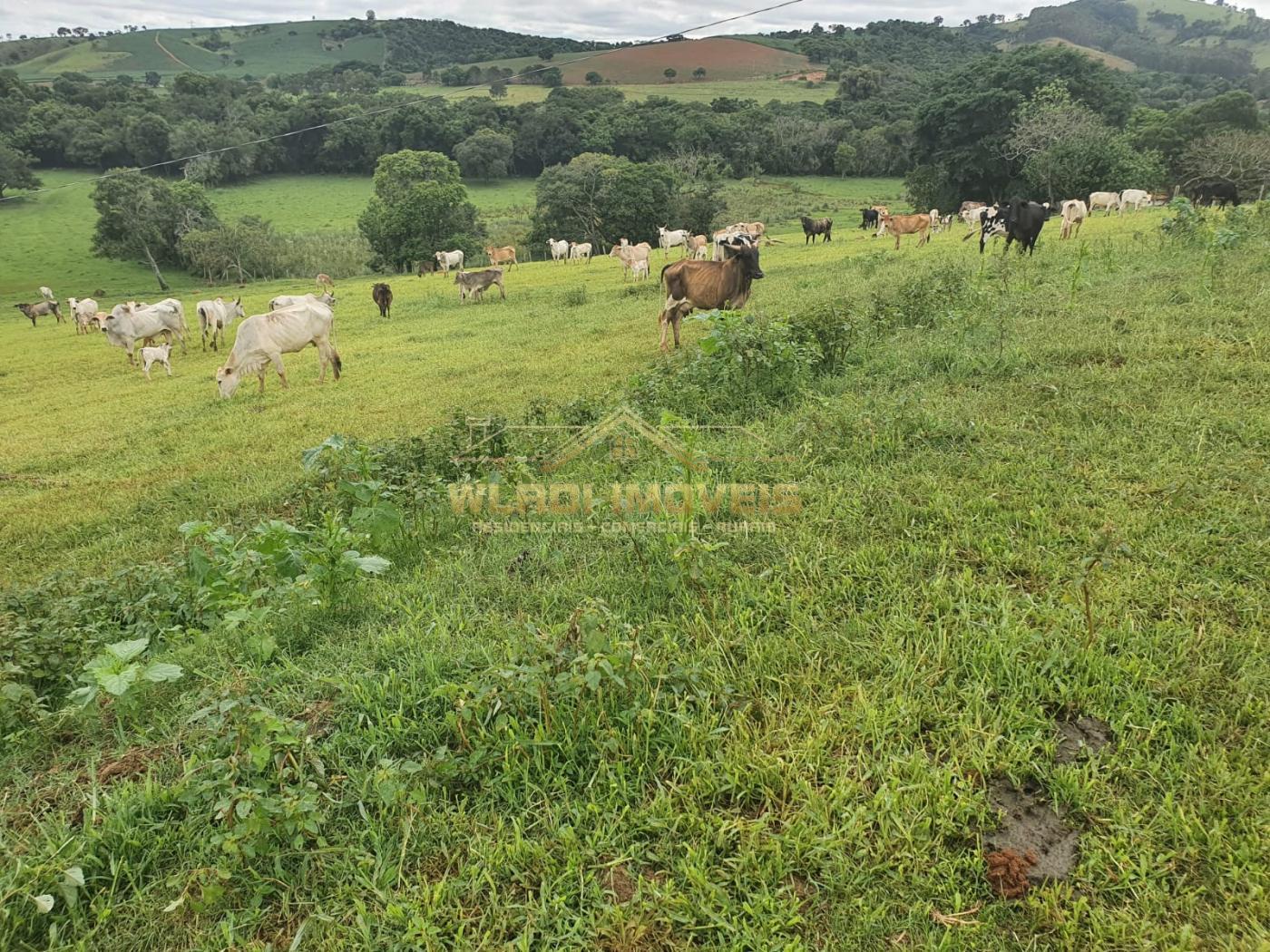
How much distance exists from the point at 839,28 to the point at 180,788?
18413 cm

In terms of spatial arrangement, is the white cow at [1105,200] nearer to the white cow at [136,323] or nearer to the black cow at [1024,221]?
the black cow at [1024,221]

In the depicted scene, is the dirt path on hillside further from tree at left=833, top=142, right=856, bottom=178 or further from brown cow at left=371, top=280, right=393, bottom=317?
brown cow at left=371, top=280, right=393, bottom=317

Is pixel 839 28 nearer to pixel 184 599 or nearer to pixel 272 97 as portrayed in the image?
pixel 272 97

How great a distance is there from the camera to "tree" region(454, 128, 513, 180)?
66688mm

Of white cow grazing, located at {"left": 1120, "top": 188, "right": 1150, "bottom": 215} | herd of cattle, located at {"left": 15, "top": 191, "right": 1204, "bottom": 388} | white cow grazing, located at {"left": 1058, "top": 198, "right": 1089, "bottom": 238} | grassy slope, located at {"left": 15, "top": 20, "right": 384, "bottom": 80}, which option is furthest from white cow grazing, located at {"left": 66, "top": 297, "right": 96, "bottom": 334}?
grassy slope, located at {"left": 15, "top": 20, "right": 384, "bottom": 80}

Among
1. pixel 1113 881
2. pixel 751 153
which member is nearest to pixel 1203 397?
pixel 1113 881

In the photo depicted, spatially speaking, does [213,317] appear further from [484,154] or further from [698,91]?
[698,91]

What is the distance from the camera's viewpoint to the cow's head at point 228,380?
439 inches

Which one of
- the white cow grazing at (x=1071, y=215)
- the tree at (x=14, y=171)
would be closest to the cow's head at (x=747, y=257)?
the white cow grazing at (x=1071, y=215)

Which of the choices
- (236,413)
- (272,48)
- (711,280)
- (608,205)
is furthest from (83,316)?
(272,48)

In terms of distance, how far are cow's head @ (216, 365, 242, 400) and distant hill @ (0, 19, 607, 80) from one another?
114726 millimetres

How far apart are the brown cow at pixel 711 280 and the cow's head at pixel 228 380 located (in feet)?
24.2

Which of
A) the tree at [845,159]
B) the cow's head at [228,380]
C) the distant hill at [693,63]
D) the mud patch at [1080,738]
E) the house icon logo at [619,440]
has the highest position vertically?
the distant hill at [693,63]

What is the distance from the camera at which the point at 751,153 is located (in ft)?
216
